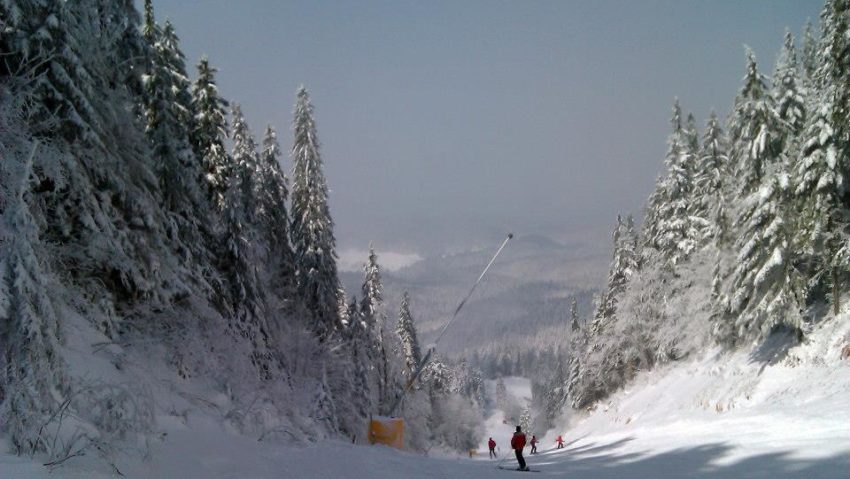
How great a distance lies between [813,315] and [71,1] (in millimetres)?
25578

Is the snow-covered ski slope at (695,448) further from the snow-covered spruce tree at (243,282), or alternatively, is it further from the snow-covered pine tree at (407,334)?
the snow-covered pine tree at (407,334)

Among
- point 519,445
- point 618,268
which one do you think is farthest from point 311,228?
point 618,268

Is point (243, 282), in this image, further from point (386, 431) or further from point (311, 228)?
point (386, 431)

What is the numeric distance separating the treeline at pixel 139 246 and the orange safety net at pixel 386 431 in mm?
2076

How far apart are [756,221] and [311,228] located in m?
21.9

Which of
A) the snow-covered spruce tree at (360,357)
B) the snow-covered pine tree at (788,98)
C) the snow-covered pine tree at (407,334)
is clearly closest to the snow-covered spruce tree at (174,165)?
the snow-covered spruce tree at (360,357)

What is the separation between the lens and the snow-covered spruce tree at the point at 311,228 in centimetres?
3011

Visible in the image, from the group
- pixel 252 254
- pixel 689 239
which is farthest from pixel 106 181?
pixel 689 239

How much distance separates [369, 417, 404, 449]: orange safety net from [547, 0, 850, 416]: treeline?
47.2 feet

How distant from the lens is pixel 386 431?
56.7 feet

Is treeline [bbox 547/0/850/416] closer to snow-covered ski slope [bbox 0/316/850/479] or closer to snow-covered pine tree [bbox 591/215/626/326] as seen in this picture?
snow-covered ski slope [bbox 0/316/850/479]

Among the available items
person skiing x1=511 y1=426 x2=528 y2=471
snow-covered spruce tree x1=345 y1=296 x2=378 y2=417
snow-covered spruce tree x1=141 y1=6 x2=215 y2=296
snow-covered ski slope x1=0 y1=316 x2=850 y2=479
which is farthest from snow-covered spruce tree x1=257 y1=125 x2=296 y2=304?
snow-covered ski slope x1=0 y1=316 x2=850 y2=479

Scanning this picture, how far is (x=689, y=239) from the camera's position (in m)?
35.7

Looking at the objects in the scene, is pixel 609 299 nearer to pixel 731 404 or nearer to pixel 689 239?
pixel 689 239
